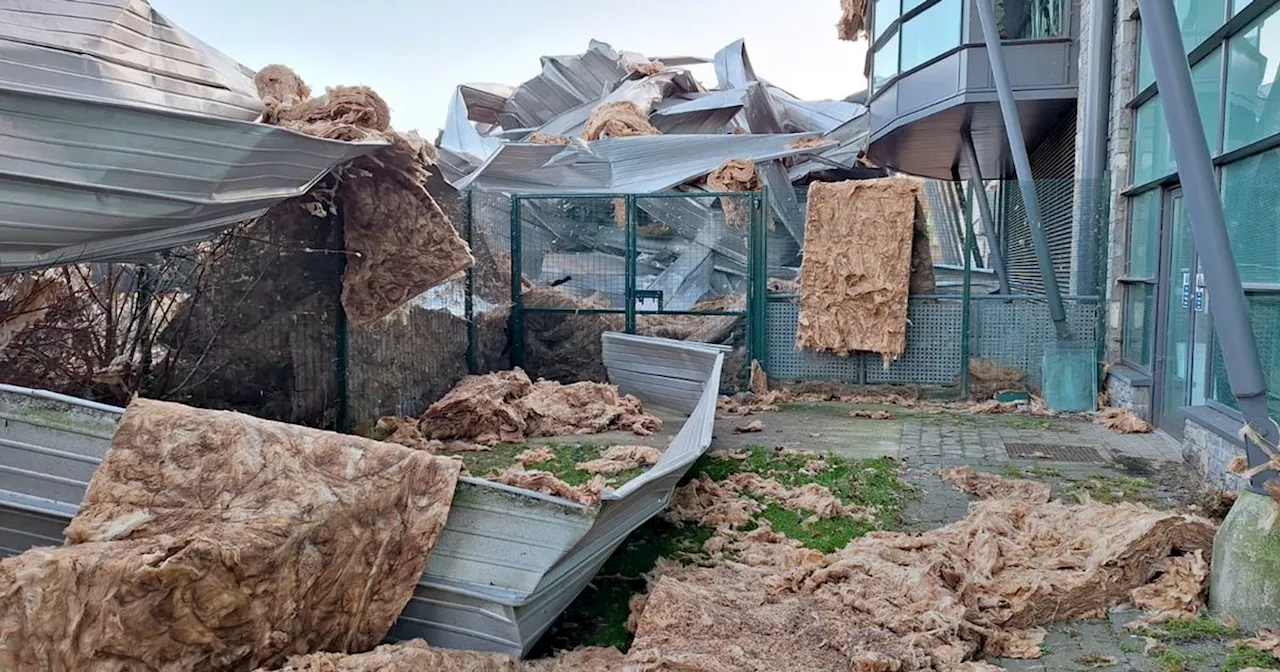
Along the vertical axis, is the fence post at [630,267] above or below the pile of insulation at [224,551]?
above

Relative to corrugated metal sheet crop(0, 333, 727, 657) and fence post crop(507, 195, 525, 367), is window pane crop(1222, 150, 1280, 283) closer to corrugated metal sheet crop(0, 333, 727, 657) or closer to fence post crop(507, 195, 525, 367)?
corrugated metal sheet crop(0, 333, 727, 657)

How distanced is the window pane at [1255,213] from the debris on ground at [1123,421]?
2541 mm

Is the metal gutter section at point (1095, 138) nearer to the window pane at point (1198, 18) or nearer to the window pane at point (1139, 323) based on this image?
the window pane at point (1139, 323)

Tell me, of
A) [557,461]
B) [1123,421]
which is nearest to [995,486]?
[1123,421]

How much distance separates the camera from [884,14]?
13609 millimetres

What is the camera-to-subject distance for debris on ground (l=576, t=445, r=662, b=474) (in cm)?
696

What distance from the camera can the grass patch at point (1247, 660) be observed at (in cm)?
354

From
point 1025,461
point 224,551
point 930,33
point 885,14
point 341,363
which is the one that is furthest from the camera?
point 885,14

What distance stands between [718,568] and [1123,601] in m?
1.89

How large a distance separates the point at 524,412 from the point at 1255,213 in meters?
5.90

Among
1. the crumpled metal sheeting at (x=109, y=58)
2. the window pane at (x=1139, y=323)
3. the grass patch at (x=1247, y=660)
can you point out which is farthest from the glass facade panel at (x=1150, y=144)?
the crumpled metal sheeting at (x=109, y=58)

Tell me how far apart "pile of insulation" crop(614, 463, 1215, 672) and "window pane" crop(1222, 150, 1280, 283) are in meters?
1.85

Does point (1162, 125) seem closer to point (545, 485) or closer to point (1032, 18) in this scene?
point (1032, 18)

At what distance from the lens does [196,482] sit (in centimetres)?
324
